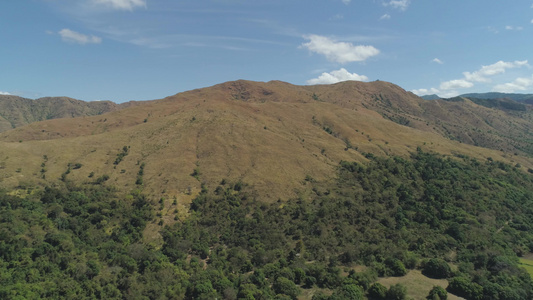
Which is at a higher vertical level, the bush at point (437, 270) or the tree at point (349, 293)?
the tree at point (349, 293)

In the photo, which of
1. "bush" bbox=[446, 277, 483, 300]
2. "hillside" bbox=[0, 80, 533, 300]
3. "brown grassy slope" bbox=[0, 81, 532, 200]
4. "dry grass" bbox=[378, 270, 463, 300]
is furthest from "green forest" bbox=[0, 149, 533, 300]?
"brown grassy slope" bbox=[0, 81, 532, 200]

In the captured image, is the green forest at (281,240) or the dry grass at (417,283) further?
the dry grass at (417,283)

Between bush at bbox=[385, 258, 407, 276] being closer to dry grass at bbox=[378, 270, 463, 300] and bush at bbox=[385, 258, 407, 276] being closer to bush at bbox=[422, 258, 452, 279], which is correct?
dry grass at bbox=[378, 270, 463, 300]

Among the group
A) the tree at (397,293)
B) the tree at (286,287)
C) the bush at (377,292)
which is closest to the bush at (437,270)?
the tree at (397,293)

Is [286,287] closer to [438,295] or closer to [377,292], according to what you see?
[377,292]

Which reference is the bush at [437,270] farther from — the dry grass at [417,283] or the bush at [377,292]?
the bush at [377,292]

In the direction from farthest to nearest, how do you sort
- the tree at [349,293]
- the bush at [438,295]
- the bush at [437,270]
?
the bush at [437,270] < the bush at [438,295] < the tree at [349,293]
